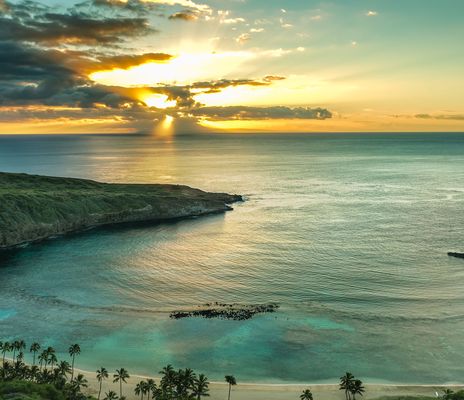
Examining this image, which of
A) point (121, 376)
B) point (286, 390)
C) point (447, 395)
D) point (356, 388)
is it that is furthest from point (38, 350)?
point (447, 395)

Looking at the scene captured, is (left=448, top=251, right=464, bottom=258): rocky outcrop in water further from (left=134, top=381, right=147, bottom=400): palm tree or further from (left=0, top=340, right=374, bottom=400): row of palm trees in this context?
(left=134, top=381, right=147, bottom=400): palm tree

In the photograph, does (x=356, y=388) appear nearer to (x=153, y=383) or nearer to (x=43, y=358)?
(x=153, y=383)

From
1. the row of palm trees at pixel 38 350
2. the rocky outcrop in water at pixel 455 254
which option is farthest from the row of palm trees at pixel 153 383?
the rocky outcrop in water at pixel 455 254

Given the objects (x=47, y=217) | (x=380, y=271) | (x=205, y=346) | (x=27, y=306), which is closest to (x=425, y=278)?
(x=380, y=271)

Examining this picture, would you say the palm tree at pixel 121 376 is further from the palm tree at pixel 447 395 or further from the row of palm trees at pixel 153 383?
the palm tree at pixel 447 395

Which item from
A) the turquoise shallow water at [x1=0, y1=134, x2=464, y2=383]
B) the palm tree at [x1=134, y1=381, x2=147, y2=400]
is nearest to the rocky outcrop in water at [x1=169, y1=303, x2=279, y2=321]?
the turquoise shallow water at [x1=0, y1=134, x2=464, y2=383]
